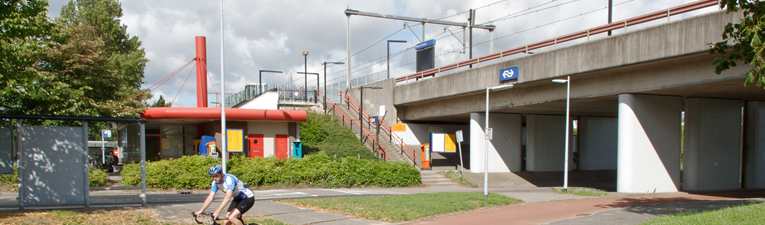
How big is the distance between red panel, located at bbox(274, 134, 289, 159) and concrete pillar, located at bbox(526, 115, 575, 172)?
1416 centimetres

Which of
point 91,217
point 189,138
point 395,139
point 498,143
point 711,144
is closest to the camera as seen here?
point 91,217

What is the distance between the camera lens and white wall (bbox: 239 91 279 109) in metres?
37.1

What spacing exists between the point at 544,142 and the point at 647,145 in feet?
34.7

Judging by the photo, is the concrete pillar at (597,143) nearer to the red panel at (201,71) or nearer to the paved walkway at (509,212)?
the paved walkway at (509,212)

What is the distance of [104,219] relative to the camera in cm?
1039

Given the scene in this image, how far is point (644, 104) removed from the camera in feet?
69.2

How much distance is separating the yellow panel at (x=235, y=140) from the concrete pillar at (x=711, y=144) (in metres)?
20.1

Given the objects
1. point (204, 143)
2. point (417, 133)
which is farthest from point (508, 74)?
point (204, 143)

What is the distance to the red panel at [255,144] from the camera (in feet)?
88.9

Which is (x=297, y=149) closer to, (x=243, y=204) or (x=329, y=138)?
(x=329, y=138)

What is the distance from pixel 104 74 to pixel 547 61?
1816 cm

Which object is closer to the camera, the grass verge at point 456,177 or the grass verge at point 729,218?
the grass verge at point 729,218

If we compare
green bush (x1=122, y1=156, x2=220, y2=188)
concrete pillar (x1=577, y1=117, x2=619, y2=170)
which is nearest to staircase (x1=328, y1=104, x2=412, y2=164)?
concrete pillar (x1=577, y1=117, x2=619, y2=170)

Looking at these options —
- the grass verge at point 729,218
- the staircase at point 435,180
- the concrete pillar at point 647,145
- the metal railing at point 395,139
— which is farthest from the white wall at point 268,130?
the grass verge at point 729,218
